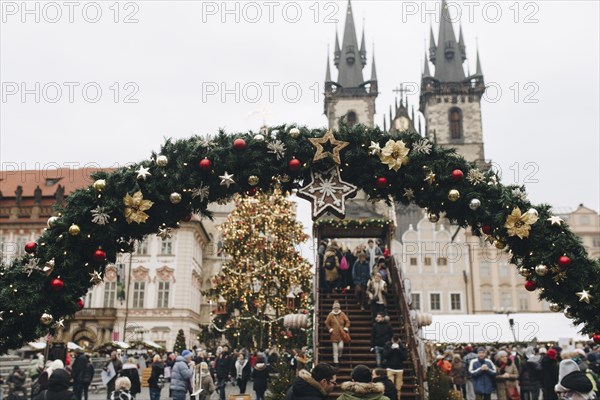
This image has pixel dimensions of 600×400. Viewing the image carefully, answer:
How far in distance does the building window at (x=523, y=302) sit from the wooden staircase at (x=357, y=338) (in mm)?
38783

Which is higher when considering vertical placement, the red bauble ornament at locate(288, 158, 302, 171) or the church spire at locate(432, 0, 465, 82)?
the church spire at locate(432, 0, 465, 82)

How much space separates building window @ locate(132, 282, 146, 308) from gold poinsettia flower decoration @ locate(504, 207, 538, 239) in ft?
129

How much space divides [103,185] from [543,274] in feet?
15.9

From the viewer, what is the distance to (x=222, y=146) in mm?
7316

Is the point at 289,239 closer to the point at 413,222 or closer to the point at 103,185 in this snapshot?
the point at 103,185

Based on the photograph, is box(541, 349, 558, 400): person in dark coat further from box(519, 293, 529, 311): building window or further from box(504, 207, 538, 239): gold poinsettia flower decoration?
box(519, 293, 529, 311): building window

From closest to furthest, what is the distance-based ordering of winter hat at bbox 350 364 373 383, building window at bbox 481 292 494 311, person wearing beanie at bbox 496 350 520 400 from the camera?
winter hat at bbox 350 364 373 383 → person wearing beanie at bbox 496 350 520 400 → building window at bbox 481 292 494 311

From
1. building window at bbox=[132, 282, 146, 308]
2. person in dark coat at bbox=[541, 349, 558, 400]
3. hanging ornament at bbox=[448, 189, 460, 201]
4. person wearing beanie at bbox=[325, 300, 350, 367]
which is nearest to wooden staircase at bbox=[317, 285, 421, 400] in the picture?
person wearing beanie at bbox=[325, 300, 350, 367]

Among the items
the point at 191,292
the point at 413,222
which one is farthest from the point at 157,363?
the point at 413,222

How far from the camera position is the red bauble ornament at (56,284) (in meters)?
6.56

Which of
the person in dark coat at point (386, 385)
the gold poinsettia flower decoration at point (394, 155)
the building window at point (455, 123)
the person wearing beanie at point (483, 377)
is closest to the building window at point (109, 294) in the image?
the building window at point (455, 123)

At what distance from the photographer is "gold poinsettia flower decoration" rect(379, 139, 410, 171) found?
23.7ft

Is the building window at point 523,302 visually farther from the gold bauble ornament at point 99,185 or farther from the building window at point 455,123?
the gold bauble ornament at point 99,185

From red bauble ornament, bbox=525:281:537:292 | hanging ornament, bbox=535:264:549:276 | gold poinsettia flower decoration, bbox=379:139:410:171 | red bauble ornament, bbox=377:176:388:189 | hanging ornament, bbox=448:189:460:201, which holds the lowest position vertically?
red bauble ornament, bbox=525:281:537:292
